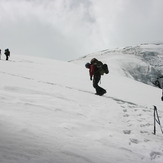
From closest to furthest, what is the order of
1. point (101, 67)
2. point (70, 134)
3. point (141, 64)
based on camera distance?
point (70, 134)
point (101, 67)
point (141, 64)

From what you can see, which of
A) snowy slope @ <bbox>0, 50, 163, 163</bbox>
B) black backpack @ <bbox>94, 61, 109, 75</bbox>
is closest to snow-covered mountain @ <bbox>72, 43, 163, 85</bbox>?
black backpack @ <bbox>94, 61, 109, 75</bbox>

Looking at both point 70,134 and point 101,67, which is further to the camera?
point 101,67

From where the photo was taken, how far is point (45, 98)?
836cm

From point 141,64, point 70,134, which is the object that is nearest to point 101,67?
point 70,134

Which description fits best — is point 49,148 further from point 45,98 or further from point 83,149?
point 45,98

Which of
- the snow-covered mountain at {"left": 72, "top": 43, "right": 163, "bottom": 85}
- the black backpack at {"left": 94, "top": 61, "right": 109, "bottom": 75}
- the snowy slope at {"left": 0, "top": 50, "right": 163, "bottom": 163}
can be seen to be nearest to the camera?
the snowy slope at {"left": 0, "top": 50, "right": 163, "bottom": 163}

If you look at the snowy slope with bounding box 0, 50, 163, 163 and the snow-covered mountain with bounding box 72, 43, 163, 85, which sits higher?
the snow-covered mountain with bounding box 72, 43, 163, 85

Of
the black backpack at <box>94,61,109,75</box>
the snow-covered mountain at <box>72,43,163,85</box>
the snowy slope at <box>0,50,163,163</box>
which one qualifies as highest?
the snow-covered mountain at <box>72,43,163,85</box>

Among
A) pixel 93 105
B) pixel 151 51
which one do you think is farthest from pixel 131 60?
pixel 93 105

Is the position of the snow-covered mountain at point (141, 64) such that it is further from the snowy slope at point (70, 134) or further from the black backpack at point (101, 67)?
the snowy slope at point (70, 134)

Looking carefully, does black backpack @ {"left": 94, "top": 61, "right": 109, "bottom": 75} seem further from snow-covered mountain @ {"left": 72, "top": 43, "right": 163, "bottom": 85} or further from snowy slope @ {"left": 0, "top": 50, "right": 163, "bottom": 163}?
snow-covered mountain @ {"left": 72, "top": 43, "right": 163, "bottom": 85}

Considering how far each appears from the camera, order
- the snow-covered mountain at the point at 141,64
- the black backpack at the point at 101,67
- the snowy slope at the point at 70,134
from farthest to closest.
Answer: the snow-covered mountain at the point at 141,64
the black backpack at the point at 101,67
the snowy slope at the point at 70,134

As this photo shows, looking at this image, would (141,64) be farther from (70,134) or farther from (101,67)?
(70,134)

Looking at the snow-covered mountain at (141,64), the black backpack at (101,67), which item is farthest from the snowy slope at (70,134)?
the snow-covered mountain at (141,64)
